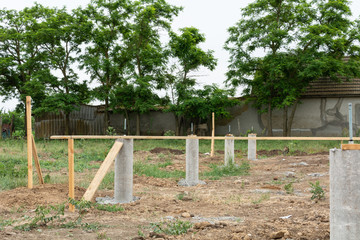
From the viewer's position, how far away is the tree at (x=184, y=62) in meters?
24.9

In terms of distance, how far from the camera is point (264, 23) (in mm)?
26281

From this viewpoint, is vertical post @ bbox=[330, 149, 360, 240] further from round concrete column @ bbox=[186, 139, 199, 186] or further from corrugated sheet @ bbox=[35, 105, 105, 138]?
corrugated sheet @ bbox=[35, 105, 105, 138]

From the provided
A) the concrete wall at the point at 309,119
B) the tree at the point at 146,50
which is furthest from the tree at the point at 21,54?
the concrete wall at the point at 309,119

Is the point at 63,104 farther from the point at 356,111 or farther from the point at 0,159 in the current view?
the point at 356,111

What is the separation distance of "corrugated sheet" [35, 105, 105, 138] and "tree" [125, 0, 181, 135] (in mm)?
3959

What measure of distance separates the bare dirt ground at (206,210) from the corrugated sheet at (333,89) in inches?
640

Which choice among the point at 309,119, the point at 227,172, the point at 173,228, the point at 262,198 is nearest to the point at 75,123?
the point at 309,119

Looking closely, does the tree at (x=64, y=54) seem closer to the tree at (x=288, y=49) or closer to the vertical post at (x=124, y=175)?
the tree at (x=288, y=49)

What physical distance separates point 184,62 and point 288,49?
6589 millimetres

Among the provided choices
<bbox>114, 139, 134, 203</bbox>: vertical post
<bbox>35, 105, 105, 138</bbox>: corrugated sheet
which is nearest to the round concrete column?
<bbox>114, 139, 134, 203</bbox>: vertical post

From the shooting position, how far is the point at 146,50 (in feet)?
A: 85.0

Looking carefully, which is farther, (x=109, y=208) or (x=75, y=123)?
(x=75, y=123)

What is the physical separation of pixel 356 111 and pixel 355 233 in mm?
22932

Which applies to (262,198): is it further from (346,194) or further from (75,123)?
(75,123)
